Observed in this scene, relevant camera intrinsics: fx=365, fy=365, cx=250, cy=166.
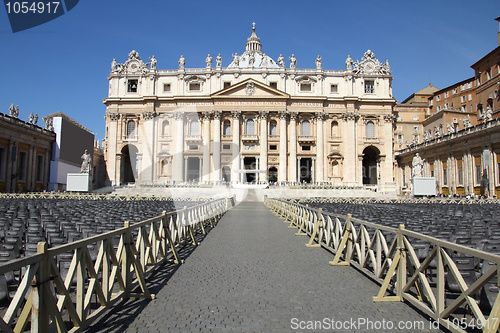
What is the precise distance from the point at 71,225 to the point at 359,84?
61664mm

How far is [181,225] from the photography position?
1129 cm

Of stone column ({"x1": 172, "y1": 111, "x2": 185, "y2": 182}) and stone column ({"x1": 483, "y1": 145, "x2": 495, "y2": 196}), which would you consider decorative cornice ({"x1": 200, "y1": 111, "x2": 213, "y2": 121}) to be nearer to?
stone column ({"x1": 172, "y1": 111, "x2": 185, "y2": 182})

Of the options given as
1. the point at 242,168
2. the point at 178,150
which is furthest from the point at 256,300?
the point at 178,150

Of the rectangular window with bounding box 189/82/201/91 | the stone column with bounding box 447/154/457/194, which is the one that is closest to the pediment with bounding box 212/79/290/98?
the rectangular window with bounding box 189/82/201/91

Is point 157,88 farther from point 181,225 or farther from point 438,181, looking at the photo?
point 181,225

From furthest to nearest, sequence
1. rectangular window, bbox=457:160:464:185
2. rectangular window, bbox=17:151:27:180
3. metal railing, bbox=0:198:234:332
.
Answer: rectangular window, bbox=17:151:27:180 < rectangular window, bbox=457:160:464:185 < metal railing, bbox=0:198:234:332

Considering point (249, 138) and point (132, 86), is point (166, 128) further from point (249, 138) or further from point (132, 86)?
point (249, 138)

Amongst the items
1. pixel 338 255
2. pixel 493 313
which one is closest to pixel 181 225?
pixel 338 255

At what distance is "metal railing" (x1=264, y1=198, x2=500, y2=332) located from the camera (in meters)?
4.00

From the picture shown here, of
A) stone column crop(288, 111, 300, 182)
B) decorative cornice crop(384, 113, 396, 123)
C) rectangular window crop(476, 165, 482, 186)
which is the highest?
decorative cornice crop(384, 113, 396, 123)

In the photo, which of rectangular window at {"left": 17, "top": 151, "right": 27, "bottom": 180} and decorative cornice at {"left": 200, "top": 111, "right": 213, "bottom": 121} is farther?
decorative cornice at {"left": 200, "top": 111, "right": 213, "bottom": 121}

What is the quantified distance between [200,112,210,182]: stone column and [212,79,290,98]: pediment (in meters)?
4.15

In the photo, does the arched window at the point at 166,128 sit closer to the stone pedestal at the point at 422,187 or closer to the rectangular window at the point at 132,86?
the rectangular window at the point at 132,86

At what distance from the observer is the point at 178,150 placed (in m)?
61.6
